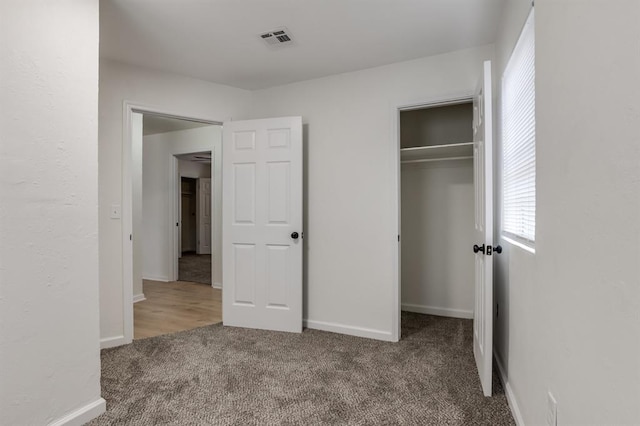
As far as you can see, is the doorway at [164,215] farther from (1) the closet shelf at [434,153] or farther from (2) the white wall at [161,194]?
(1) the closet shelf at [434,153]

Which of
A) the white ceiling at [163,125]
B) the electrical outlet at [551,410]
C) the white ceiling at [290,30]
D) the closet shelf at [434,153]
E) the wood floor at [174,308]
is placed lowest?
the wood floor at [174,308]

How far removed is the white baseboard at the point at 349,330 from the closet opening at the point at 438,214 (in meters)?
0.55

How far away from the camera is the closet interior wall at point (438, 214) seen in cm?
381

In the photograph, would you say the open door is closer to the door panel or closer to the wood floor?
the door panel

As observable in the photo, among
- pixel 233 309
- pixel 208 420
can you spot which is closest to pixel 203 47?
pixel 233 309

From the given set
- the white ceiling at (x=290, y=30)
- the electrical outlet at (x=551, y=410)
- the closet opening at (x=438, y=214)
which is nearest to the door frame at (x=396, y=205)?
the white ceiling at (x=290, y=30)

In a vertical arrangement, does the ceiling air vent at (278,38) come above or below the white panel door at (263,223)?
above

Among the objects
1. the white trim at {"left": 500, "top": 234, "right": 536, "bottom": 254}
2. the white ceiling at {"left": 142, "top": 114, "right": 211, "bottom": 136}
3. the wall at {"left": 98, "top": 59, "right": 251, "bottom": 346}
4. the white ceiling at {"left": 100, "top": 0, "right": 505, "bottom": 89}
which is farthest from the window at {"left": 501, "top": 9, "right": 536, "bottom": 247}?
the white ceiling at {"left": 142, "top": 114, "right": 211, "bottom": 136}

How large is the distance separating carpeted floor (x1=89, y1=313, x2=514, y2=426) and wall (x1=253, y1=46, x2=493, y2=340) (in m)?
0.34

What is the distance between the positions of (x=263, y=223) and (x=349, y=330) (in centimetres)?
132

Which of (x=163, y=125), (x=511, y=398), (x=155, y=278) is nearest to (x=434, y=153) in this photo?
(x=511, y=398)

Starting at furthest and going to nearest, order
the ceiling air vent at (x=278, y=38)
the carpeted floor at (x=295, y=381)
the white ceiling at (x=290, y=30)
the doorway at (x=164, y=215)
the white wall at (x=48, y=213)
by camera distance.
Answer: the doorway at (x=164, y=215)
the ceiling air vent at (x=278, y=38)
the white ceiling at (x=290, y=30)
the carpeted floor at (x=295, y=381)
the white wall at (x=48, y=213)

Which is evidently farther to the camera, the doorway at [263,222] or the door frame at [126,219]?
the doorway at [263,222]

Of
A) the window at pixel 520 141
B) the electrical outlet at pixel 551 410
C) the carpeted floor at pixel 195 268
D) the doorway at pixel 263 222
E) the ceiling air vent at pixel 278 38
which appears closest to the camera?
the electrical outlet at pixel 551 410
